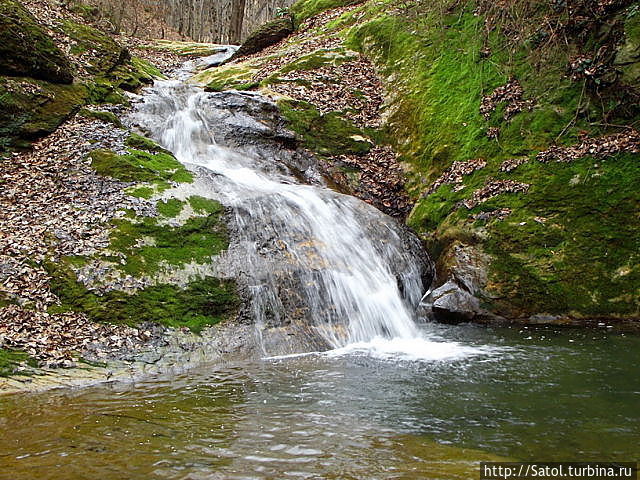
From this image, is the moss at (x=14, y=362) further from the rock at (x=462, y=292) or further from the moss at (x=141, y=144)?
the rock at (x=462, y=292)

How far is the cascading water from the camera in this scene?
277 inches

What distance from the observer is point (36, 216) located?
6871 millimetres

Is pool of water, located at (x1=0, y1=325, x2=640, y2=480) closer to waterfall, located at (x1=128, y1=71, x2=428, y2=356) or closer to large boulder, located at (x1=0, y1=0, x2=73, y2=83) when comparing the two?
waterfall, located at (x1=128, y1=71, x2=428, y2=356)

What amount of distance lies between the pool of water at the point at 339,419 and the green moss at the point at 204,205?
9.66ft

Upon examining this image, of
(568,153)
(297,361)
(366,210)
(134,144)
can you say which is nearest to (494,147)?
(568,153)

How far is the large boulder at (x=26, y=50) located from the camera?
9.19 m

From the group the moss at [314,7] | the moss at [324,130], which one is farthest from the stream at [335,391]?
the moss at [314,7]

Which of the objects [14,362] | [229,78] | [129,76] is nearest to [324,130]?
[229,78]

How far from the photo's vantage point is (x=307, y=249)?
310 inches

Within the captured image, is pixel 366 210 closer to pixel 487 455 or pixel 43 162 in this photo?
pixel 43 162

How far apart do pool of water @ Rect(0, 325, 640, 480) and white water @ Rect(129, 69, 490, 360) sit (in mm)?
932

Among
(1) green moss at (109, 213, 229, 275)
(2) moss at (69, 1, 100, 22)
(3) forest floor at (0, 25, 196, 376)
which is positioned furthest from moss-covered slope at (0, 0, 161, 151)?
(1) green moss at (109, 213, 229, 275)

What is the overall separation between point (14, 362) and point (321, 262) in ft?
14.4

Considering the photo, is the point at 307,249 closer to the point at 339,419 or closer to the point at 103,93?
the point at 339,419
